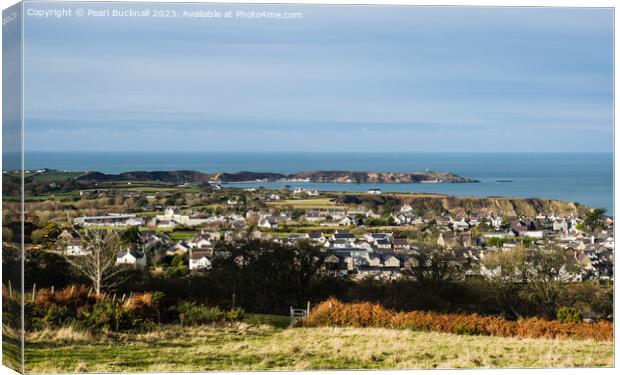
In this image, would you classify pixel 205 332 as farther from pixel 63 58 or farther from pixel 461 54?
pixel 461 54

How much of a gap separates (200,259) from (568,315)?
4148mm

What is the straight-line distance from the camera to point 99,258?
1209 cm

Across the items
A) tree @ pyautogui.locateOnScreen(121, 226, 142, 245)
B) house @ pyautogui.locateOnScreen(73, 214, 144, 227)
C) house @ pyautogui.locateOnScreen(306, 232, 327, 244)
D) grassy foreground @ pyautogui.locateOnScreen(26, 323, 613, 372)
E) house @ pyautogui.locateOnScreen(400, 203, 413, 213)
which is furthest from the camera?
house @ pyautogui.locateOnScreen(400, 203, 413, 213)

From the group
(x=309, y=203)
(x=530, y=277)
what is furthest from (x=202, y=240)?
(x=530, y=277)

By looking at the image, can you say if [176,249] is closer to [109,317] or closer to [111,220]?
[111,220]

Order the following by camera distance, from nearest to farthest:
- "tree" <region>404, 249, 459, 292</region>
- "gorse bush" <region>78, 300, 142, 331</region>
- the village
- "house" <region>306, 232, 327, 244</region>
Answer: "gorse bush" <region>78, 300, 142, 331</region> < the village < "house" <region>306, 232, 327, 244</region> < "tree" <region>404, 249, 459, 292</region>

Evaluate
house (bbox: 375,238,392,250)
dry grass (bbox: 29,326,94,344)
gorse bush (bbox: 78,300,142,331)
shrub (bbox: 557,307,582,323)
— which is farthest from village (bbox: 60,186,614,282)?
dry grass (bbox: 29,326,94,344)

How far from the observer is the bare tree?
12.0m

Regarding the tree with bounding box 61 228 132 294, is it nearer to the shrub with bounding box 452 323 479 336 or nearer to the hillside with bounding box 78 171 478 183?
the hillside with bounding box 78 171 478 183

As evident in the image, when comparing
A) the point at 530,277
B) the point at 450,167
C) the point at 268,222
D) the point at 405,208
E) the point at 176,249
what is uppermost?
the point at 450,167

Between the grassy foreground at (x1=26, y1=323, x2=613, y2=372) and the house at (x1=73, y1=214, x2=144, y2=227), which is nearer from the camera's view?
the grassy foreground at (x1=26, y1=323, x2=613, y2=372)

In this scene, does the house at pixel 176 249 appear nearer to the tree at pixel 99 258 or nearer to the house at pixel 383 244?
the tree at pixel 99 258

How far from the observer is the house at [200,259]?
1237cm

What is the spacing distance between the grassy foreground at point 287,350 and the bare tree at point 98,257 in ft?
2.07
